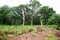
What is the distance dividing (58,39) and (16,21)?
20848 millimetres

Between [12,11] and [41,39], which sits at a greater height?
[12,11]

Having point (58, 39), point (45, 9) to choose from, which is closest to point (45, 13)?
point (45, 9)

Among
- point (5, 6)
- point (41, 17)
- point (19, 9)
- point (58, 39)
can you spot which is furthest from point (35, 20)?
point (58, 39)

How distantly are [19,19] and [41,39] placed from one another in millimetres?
23011

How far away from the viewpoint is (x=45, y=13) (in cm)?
3472

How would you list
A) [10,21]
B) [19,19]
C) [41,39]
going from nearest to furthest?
[41,39]
[10,21]
[19,19]

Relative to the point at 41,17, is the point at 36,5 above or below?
above

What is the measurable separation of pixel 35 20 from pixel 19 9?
3.76m

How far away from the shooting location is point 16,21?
104 feet

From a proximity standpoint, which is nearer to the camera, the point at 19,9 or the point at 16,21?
the point at 16,21

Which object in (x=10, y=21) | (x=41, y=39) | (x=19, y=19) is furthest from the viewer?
(x=19, y=19)

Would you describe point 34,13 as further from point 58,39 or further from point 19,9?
point 58,39

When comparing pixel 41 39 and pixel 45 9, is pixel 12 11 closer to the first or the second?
pixel 45 9

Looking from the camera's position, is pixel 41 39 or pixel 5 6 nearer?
pixel 41 39
